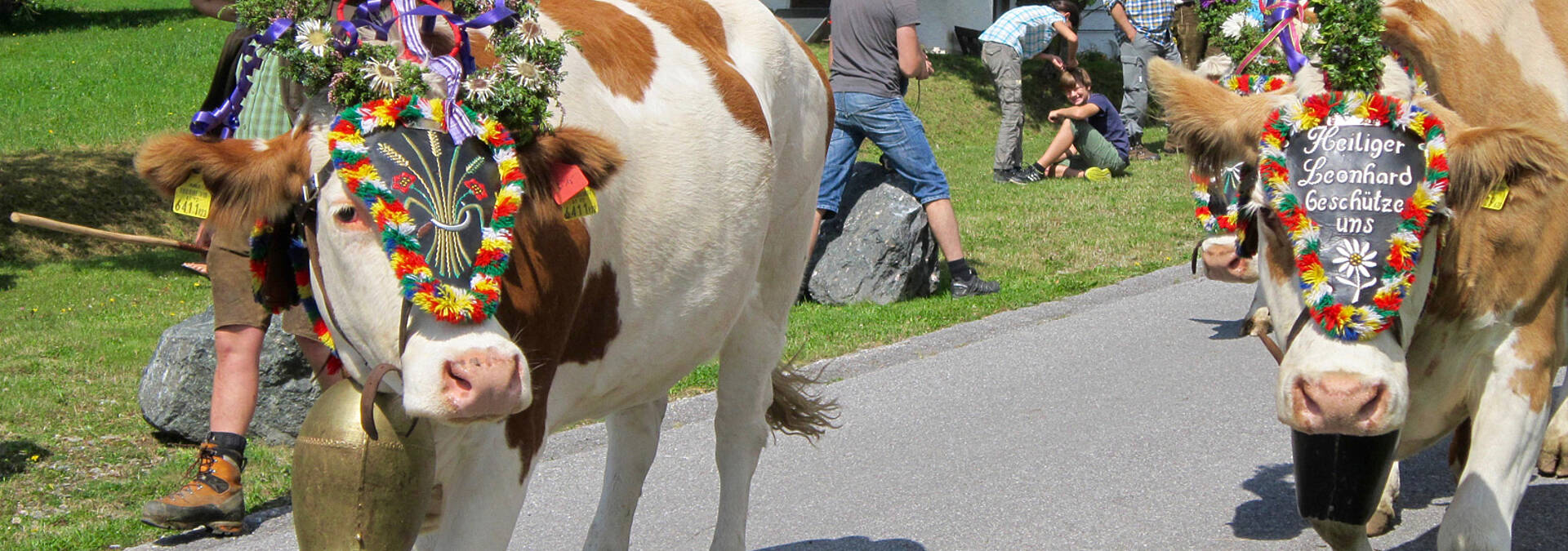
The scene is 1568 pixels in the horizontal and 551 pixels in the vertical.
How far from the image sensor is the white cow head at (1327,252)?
2.88 metres

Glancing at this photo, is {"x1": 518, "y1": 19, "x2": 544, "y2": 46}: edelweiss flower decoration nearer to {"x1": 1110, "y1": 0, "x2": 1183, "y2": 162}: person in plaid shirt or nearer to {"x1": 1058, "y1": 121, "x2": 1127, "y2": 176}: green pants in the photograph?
{"x1": 1058, "y1": 121, "x2": 1127, "y2": 176}: green pants

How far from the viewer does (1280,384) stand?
3004mm

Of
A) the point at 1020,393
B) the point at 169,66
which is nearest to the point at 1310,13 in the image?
the point at 1020,393

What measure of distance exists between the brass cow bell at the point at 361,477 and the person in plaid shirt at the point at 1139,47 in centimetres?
1324

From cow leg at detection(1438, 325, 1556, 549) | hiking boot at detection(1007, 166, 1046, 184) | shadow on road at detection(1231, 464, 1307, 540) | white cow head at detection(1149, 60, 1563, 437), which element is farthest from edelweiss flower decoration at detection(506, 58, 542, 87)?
hiking boot at detection(1007, 166, 1046, 184)

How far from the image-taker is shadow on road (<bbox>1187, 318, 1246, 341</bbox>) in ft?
23.5

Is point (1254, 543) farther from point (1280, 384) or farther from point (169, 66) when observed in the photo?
point (169, 66)

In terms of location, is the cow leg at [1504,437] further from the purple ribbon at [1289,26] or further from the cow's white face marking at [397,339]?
the cow's white face marking at [397,339]

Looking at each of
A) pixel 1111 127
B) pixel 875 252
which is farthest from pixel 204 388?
pixel 1111 127

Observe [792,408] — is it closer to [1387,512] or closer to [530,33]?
[1387,512]

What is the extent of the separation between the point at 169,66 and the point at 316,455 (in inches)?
642

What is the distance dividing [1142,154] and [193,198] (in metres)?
14.1

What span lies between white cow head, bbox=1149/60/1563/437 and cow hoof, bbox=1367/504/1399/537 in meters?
1.35

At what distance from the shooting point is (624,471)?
409 centimetres
